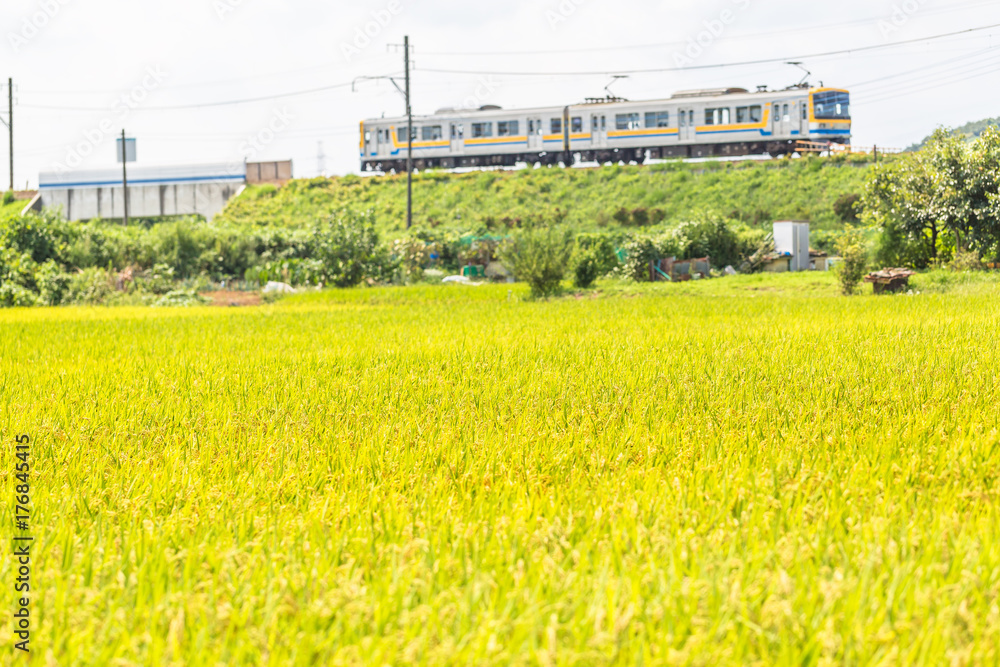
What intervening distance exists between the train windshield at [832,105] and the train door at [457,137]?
703 inches

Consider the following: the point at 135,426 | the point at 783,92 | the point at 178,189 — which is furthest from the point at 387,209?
the point at 135,426

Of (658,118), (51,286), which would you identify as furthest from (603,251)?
(658,118)

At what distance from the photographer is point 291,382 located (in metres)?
5.54

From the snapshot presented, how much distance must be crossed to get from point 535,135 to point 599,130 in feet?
11.2

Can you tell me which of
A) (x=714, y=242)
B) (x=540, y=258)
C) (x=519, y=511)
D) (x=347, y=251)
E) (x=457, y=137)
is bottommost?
(x=519, y=511)

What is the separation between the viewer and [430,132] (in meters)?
45.1

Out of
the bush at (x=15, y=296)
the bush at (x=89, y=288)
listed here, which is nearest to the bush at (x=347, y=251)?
the bush at (x=89, y=288)

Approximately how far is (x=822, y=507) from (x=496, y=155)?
44186 millimetres

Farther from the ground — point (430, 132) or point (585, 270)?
point (430, 132)

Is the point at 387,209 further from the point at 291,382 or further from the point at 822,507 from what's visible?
the point at 822,507

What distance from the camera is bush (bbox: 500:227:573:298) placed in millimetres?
19766

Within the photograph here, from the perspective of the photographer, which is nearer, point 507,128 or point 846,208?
point 846,208

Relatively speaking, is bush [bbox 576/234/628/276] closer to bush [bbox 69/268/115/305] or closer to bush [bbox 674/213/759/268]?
bush [bbox 674/213/759/268]

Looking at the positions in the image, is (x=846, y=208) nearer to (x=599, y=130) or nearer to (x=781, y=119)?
(x=781, y=119)
